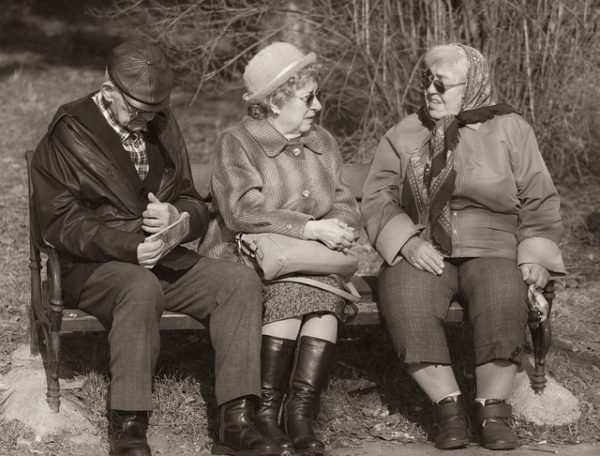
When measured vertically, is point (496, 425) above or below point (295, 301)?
below

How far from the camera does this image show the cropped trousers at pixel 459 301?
4.61 metres

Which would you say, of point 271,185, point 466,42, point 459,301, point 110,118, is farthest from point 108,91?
point 466,42

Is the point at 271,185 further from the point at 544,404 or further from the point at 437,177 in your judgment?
the point at 544,404

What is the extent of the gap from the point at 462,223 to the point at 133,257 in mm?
1430

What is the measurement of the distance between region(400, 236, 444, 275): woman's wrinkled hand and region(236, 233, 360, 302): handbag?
10.4 inches

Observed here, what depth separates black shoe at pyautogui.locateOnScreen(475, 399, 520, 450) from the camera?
14.8ft

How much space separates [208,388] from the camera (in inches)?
200

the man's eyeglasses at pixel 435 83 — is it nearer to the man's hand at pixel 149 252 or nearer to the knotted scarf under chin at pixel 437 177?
the knotted scarf under chin at pixel 437 177

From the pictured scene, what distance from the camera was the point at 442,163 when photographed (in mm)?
4867

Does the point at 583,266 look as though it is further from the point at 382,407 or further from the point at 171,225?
the point at 171,225

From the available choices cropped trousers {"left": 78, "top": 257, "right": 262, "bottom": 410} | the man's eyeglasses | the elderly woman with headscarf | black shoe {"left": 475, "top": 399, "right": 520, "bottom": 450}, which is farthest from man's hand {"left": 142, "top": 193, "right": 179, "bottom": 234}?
black shoe {"left": 475, "top": 399, "right": 520, "bottom": 450}

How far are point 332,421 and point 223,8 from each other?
4.22 metres

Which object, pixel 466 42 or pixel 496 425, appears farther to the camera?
pixel 466 42

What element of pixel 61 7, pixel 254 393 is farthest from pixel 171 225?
pixel 61 7
